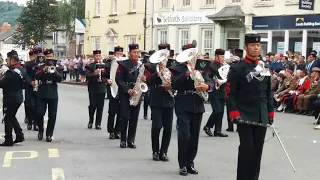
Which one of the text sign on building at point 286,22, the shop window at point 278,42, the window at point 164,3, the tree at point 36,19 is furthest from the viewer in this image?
the tree at point 36,19

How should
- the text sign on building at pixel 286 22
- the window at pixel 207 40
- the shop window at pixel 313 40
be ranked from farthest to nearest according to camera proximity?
the window at pixel 207 40 < the shop window at pixel 313 40 < the text sign on building at pixel 286 22

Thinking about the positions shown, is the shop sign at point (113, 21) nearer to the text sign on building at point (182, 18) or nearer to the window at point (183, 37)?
the text sign on building at point (182, 18)

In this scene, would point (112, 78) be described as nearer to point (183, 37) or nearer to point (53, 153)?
point (53, 153)

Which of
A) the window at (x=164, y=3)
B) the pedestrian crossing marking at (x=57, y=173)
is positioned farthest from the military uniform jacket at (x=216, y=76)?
the window at (x=164, y=3)

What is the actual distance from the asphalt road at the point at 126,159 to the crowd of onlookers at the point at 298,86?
15.4 feet

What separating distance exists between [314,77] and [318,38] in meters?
10.0

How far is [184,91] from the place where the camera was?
9344 millimetres

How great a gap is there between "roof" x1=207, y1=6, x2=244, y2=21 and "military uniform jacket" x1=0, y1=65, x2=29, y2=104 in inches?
867

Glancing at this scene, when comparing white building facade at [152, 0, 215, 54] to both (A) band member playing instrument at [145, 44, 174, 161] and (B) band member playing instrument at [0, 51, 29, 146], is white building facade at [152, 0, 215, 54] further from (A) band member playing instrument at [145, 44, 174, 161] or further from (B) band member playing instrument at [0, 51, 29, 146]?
(A) band member playing instrument at [145, 44, 174, 161]

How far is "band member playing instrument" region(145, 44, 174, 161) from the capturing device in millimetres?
10266

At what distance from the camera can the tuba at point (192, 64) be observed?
9141mm

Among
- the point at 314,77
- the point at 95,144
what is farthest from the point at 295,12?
the point at 95,144

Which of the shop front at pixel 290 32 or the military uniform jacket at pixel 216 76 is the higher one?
the shop front at pixel 290 32

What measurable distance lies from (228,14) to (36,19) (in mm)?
28226
